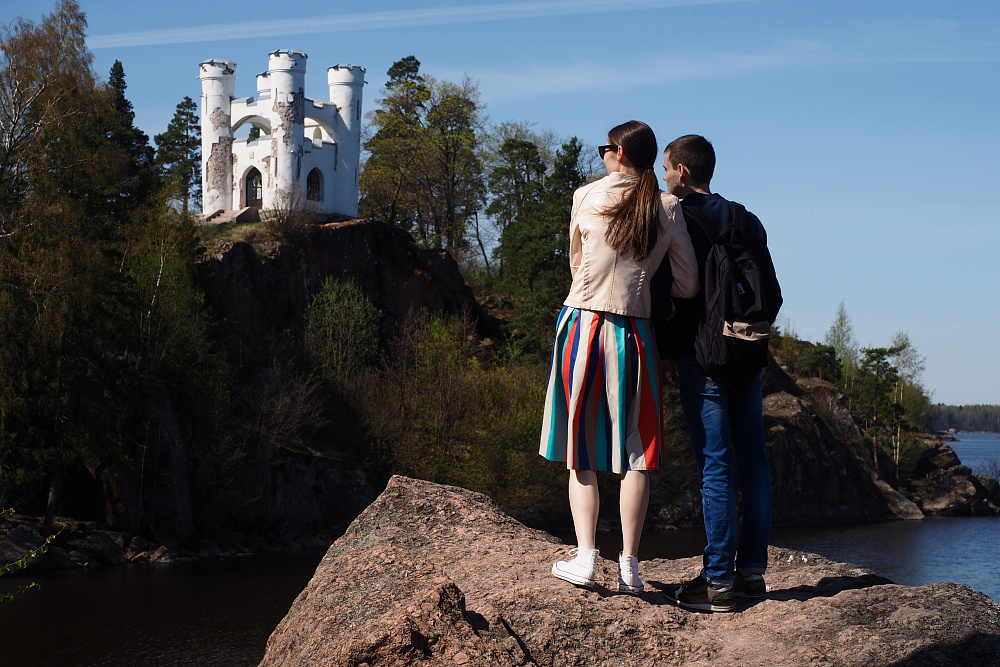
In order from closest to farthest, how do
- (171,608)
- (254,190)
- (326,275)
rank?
(171,608) → (326,275) → (254,190)

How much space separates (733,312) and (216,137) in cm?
4498

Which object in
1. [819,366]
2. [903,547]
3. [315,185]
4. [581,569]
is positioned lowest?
[903,547]

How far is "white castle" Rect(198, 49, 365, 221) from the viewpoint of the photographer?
4575 centimetres

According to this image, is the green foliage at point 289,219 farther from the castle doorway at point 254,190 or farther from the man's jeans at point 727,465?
the man's jeans at point 727,465

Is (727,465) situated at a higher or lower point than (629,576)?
higher

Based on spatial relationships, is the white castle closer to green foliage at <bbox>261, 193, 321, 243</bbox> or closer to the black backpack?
green foliage at <bbox>261, 193, 321, 243</bbox>

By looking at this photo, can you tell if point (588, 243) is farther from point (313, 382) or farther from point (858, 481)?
point (858, 481)

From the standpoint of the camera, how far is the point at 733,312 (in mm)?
4535

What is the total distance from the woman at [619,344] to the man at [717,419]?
128 millimetres

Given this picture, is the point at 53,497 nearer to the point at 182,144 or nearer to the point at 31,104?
the point at 31,104

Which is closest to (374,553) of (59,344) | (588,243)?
(588,243)

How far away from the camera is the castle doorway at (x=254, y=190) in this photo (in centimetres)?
4647

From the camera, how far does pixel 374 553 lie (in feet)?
15.9

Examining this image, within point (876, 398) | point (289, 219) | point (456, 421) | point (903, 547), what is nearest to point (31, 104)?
point (289, 219)
